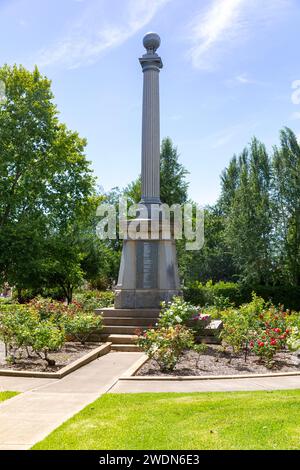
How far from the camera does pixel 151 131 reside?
1930cm

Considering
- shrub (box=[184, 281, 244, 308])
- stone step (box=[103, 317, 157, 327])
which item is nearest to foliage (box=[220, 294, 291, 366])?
stone step (box=[103, 317, 157, 327])

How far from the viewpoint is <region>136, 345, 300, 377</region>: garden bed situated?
10.6m

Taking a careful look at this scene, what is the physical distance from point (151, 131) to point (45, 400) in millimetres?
13648

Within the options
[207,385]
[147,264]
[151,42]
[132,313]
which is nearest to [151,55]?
[151,42]

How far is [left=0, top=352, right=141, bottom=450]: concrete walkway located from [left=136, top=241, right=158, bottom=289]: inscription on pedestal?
19.3ft

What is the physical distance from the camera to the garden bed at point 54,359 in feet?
36.1

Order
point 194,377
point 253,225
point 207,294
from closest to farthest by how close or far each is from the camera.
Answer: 1. point 194,377
2. point 207,294
3. point 253,225

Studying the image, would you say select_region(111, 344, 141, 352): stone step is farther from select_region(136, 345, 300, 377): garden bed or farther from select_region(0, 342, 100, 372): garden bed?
select_region(136, 345, 300, 377): garden bed

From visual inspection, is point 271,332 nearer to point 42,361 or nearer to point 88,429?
point 42,361

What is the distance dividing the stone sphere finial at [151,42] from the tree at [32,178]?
30.2 ft

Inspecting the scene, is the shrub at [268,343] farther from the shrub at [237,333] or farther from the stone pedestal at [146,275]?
the stone pedestal at [146,275]

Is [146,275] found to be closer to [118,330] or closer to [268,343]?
[118,330]
